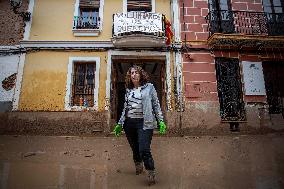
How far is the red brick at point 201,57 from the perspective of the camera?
11297mm

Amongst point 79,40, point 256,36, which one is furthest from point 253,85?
point 79,40

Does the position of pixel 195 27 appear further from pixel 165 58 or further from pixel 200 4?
pixel 165 58

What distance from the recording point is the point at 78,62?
11320 millimetres

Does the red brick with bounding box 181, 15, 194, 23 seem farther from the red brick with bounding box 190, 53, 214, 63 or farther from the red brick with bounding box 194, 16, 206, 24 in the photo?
the red brick with bounding box 190, 53, 214, 63

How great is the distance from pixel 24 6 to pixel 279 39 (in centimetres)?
1065

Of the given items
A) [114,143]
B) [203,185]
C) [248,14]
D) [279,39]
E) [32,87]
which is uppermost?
[248,14]

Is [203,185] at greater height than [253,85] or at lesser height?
lesser

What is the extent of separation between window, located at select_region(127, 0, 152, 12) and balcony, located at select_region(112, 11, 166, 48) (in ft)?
3.49

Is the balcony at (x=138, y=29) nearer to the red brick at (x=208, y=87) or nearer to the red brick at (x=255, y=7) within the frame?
the red brick at (x=208, y=87)

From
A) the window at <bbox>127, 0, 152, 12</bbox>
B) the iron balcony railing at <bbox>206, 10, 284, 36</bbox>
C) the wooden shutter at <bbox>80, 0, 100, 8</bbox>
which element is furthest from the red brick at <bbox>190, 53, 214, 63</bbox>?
the wooden shutter at <bbox>80, 0, 100, 8</bbox>

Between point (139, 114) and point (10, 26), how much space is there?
32.1 ft

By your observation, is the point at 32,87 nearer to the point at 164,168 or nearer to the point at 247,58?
the point at 164,168

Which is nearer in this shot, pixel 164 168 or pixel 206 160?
pixel 164 168

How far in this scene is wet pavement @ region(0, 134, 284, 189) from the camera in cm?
408
